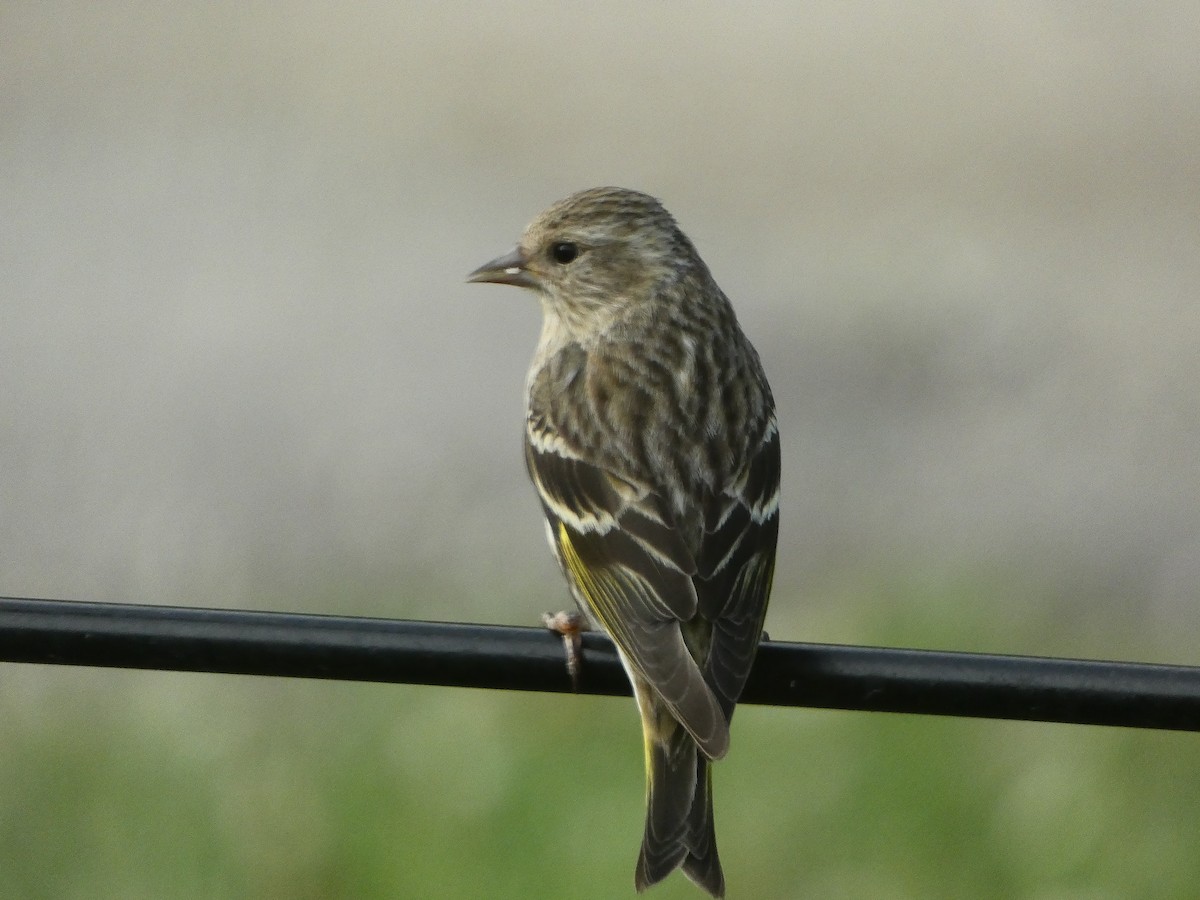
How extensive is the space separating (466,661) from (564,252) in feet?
7.35

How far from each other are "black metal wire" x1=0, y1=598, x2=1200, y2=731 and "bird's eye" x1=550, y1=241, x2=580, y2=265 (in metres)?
2.12

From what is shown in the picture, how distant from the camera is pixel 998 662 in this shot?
3078 millimetres

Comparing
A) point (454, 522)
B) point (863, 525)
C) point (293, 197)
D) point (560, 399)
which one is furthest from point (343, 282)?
point (560, 399)

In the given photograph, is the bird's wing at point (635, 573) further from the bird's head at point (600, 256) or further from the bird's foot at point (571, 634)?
the bird's head at point (600, 256)

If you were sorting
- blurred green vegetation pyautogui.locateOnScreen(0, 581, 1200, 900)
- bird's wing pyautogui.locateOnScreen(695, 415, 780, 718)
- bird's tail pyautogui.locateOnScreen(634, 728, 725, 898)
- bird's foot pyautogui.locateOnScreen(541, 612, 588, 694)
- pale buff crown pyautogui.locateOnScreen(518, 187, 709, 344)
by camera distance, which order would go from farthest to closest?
1. blurred green vegetation pyautogui.locateOnScreen(0, 581, 1200, 900)
2. pale buff crown pyautogui.locateOnScreen(518, 187, 709, 344)
3. bird's wing pyautogui.locateOnScreen(695, 415, 780, 718)
4. bird's tail pyautogui.locateOnScreen(634, 728, 725, 898)
5. bird's foot pyautogui.locateOnScreen(541, 612, 588, 694)

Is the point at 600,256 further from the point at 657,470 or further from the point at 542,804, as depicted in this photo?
the point at 542,804

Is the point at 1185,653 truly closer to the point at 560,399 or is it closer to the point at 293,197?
the point at 560,399

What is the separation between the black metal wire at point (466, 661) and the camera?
304 centimetres

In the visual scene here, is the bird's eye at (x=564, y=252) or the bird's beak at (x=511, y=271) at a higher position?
the bird's eye at (x=564, y=252)

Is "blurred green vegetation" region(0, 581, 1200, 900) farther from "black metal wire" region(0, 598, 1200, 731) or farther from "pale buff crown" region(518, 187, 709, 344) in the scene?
"black metal wire" region(0, 598, 1200, 731)

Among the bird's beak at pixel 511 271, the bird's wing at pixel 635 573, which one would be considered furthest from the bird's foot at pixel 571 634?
the bird's beak at pixel 511 271

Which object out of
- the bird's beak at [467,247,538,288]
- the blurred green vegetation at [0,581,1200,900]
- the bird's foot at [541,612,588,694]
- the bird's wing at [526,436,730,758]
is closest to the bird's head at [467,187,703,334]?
the bird's beak at [467,247,538,288]

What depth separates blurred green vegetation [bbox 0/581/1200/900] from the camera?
546 centimetres

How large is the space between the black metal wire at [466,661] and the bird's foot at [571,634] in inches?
5.6
